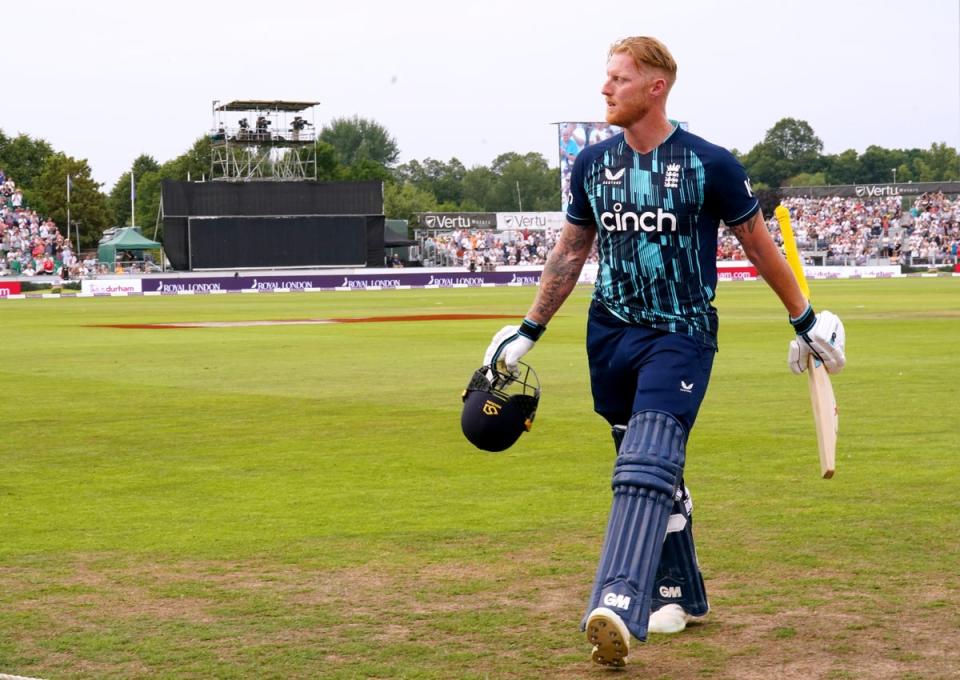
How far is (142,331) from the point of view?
30781 mm

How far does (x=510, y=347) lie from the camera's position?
18.4 ft

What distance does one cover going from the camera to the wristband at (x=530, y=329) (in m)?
5.66

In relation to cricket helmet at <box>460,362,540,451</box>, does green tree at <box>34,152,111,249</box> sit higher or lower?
higher

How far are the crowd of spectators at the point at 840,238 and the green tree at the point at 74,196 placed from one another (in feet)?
91.2

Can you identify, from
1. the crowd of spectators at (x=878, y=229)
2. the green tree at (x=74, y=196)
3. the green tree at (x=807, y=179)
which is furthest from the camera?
the green tree at (x=807, y=179)

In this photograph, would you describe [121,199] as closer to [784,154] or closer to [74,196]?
[74,196]

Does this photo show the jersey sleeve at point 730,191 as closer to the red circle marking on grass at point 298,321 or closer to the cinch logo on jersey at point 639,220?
the cinch logo on jersey at point 639,220

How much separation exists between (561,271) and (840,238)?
8838 centimetres

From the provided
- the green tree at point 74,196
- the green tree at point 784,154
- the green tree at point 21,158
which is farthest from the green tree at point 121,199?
the green tree at point 784,154

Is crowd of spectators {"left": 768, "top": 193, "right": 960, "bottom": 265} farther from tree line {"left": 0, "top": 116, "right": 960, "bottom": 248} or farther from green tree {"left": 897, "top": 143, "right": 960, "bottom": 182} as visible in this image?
green tree {"left": 897, "top": 143, "right": 960, "bottom": 182}

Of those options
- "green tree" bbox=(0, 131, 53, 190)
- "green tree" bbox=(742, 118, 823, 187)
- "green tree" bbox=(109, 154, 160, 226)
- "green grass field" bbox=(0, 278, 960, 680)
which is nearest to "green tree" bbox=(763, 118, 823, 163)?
"green tree" bbox=(742, 118, 823, 187)

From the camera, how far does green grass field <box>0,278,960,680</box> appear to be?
532 centimetres

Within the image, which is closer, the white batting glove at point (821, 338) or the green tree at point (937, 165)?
the white batting glove at point (821, 338)

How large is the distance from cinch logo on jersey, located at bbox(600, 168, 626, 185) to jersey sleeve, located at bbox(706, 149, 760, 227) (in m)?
0.32
